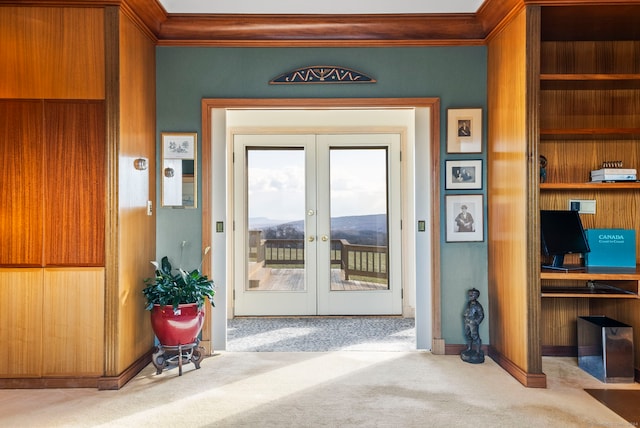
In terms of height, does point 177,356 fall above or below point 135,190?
below

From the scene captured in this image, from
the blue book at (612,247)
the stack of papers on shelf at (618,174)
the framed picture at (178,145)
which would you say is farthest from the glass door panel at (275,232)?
the stack of papers on shelf at (618,174)

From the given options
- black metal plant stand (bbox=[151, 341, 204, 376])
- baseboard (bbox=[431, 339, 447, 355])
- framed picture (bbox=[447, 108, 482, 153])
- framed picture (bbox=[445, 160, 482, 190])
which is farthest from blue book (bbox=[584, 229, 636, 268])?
black metal plant stand (bbox=[151, 341, 204, 376])

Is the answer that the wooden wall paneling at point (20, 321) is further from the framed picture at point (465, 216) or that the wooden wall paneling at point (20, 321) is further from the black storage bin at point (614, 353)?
the black storage bin at point (614, 353)

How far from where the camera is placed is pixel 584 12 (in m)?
3.23

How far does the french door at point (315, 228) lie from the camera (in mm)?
5426

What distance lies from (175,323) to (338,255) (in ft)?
8.08

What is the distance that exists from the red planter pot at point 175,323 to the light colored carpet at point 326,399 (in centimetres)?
28

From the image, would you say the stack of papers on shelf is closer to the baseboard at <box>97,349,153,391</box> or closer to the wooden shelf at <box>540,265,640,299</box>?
the wooden shelf at <box>540,265,640,299</box>

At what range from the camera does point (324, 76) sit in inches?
157

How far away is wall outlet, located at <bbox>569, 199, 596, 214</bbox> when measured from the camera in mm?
3779

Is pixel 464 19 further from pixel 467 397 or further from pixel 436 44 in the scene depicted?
pixel 467 397

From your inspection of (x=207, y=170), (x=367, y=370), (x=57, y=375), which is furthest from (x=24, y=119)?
(x=367, y=370)

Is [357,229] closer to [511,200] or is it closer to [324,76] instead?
[324,76]

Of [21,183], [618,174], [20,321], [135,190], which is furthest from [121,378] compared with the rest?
[618,174]
